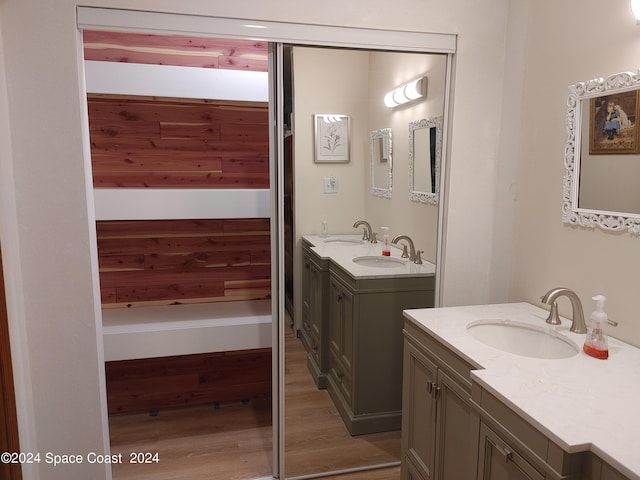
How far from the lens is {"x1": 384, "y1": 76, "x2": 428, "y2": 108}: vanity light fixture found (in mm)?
2227

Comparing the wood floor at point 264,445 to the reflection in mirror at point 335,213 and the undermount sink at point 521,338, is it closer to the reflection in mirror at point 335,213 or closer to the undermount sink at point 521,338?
the reflection in mirror at point 335,213

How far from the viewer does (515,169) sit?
2199 mm

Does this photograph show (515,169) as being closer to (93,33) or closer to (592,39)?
(592,39)

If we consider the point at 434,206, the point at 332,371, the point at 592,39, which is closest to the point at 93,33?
the point at 434,206

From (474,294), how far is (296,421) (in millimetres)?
1114

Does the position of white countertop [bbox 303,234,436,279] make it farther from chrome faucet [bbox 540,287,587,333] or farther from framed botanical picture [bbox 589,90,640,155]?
framed botanical picture [bbox 589,90,640,155]

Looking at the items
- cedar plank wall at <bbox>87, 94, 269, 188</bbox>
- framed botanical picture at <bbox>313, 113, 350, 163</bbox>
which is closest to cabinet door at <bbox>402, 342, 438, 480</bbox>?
framed botanical picture at <bbox>313, 113, 350, 163</bbox>

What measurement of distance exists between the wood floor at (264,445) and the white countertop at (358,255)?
1.43 feet

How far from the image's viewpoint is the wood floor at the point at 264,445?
2.34 metres

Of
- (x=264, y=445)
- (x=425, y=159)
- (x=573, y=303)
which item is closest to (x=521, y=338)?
(x=573, y=303)

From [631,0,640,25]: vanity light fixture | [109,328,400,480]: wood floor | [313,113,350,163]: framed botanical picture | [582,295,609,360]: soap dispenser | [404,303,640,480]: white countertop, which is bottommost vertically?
[109,328,400,480]: wood floor

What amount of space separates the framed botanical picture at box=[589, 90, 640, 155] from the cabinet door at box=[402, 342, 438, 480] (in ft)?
3.29

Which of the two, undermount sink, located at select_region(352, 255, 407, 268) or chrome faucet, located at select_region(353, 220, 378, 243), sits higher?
chrome faucet, located at select_region(353, 220, 378, 243)

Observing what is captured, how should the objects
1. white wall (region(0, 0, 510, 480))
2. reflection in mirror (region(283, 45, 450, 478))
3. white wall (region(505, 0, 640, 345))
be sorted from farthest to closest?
reflection in mirror (region(283, 45, 450, 478)), white wall (region(0, 0, 510, 480)), white wall (region(505, 0, 640, 345))
